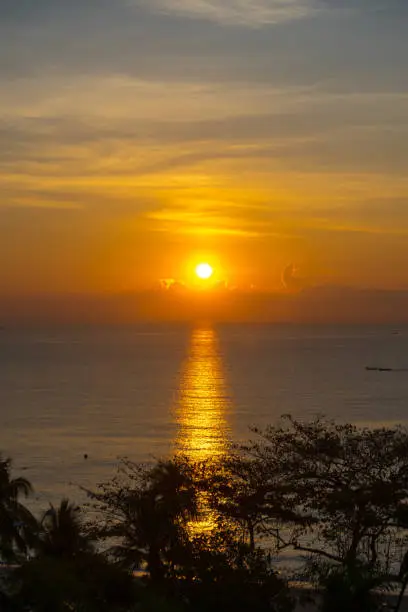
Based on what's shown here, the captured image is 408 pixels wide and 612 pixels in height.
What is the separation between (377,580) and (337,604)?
4.63ft

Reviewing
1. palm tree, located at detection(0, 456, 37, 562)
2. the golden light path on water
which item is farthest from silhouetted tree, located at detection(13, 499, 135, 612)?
the golden light path on water

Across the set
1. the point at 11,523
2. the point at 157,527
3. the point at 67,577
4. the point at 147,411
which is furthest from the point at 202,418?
the point at 67,577

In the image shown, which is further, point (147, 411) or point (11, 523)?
point (147, 411)

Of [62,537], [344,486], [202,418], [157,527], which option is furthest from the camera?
[202,418]

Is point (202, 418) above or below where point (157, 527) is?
above

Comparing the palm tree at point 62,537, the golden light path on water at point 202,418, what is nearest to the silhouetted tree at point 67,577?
the palm tree at point 62,537

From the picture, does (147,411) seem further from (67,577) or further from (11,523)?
(67,577)

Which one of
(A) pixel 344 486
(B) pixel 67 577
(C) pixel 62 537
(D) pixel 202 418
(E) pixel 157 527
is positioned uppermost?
(D) pixel 202 418

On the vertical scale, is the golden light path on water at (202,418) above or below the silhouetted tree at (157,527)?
above

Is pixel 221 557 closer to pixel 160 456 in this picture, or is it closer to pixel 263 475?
pixel 263 475

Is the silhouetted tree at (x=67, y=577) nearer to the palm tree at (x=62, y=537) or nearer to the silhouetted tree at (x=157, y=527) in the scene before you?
the palm tree at (x=62, y=537)

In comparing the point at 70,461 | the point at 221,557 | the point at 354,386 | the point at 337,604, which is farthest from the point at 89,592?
the point at 354,386

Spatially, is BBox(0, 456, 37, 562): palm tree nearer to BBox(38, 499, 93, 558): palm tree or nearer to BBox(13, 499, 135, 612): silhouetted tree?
BBox(13, 499, 135, 612): silhouetted tree

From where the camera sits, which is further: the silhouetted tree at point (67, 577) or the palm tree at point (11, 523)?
the palm tree at point (11, 523)
